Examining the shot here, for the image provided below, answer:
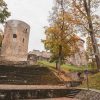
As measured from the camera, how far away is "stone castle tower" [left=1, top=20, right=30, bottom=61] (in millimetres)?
35344

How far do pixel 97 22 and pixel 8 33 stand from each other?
20.8m

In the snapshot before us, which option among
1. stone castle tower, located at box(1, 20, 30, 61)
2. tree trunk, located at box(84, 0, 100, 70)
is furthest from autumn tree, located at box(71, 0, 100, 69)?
stone castle tower, located at box(1, 20, 30, 61)

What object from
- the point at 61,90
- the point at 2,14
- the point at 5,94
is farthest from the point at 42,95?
the point at 2,14

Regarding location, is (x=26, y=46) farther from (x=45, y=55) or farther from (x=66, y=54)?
(x=45, y=55)

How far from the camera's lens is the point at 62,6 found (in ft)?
86.7

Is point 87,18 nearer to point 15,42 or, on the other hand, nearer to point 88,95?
point 88,95

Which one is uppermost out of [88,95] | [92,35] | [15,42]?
[15,42]

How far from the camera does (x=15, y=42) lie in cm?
3597

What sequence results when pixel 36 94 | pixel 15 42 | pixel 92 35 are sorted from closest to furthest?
pixel 36 94 < pixel 92 35 < pixel 15 42

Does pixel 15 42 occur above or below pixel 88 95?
above

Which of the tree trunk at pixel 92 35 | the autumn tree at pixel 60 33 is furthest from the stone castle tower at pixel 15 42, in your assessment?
the tree trunk at pixel 92 35

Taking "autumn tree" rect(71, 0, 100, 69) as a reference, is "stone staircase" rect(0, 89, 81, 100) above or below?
below

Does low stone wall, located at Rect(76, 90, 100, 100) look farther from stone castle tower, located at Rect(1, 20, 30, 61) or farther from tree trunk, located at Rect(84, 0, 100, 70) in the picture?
stone castle tower, located at Rect(1, 20, 30, 61)

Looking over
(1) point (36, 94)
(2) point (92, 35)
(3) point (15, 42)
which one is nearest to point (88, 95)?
(1) point (36, 94)
